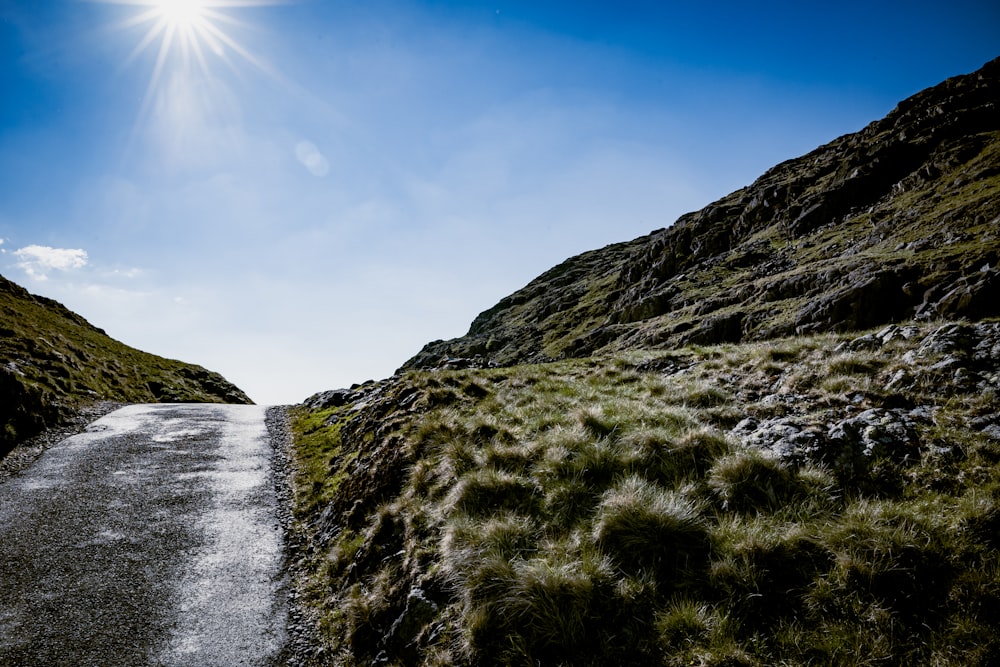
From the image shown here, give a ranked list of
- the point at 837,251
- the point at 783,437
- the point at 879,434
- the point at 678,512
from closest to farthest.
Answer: the point at 678,512, the point at 879,434, the point at 783,437, the point at 837,251

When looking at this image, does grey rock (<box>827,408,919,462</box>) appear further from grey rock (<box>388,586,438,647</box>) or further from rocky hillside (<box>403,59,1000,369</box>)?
rocky hillside (<box>403,59,1000,369</box>)

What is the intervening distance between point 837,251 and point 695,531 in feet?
186

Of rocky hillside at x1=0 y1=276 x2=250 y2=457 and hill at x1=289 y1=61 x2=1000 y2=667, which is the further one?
rocky hillside at x1=0 y1=276 x2=250 y2=457

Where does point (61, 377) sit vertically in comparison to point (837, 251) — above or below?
below

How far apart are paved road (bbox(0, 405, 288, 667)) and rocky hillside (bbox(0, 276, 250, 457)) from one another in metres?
3.69

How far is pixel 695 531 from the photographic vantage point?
6.79 metres

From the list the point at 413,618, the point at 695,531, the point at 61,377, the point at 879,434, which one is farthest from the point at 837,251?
the point at 61,377

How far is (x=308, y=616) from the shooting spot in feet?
31.5

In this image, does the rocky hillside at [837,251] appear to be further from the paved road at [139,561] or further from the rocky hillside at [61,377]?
the rocky hillside at [61,377]

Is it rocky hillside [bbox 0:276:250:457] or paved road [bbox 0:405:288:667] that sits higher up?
rocky hillside [bbox 0:276:250:457]

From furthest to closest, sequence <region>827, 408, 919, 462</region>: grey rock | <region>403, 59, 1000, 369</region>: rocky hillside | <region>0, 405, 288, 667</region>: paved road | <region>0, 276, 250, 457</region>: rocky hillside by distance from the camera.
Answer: <region>403, 59, 1000, 369</region>: rocky hillside < <region>0, 276, 250, 457</region>: rocky hillside < <region>0, 405, 288, 667</region>: paved road < <region>827, 408, 919, 462</region>: grey rock

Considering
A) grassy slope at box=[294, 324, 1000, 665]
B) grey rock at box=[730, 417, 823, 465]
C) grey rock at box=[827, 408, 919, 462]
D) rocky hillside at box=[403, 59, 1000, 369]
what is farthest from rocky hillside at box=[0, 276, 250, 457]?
rocky hillside at box=[403, 59, 1000, 369]

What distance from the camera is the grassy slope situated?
5.14m

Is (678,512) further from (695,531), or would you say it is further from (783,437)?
(783,437)
